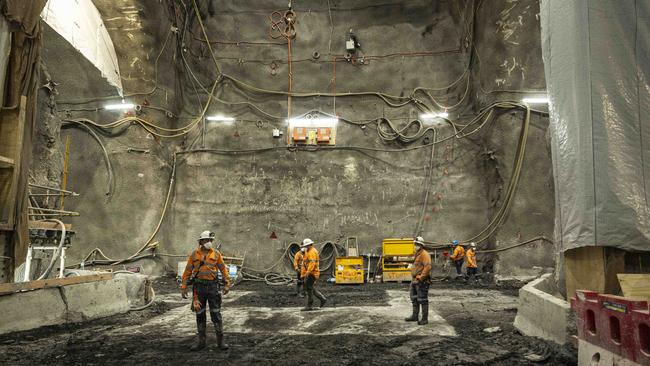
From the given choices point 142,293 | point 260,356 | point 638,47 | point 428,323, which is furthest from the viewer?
point 142,293

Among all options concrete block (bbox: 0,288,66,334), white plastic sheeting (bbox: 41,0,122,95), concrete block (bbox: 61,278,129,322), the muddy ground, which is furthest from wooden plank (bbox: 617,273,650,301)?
white plastic sheeting (bbox: 41,0,122,95)

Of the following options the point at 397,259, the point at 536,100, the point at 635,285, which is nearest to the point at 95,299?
the point at 635,285

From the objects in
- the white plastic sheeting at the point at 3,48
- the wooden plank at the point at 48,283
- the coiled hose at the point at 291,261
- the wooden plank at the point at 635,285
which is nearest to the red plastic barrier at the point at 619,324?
the wooden plank at the point at 635,285

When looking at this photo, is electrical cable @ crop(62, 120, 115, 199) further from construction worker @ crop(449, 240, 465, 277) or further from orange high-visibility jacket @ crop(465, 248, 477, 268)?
orange high-visibility jacket @ crop(465, 248, 477, 268)

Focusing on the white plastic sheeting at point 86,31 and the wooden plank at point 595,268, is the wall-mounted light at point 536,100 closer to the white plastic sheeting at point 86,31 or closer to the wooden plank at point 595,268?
the wooden plank at point 595,268

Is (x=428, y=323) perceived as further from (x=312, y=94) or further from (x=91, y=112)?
→ (x=91, y=112)

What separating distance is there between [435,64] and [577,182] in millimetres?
12874

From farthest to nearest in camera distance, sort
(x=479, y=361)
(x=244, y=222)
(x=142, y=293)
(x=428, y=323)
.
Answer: (x=244, y=222) < (x=142, y=293) < (x=428, y=323) < (x=479, y=361)

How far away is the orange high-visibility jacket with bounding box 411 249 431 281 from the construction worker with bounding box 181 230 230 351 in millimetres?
3489

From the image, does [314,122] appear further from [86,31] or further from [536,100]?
[86,31]

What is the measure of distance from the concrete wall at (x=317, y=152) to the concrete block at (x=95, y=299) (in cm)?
601

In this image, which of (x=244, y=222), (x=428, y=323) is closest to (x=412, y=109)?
(x=244, y=222)

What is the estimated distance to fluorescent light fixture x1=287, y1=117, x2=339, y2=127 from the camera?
16359mm

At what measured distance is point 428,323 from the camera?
24.5ft
